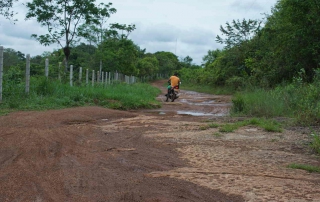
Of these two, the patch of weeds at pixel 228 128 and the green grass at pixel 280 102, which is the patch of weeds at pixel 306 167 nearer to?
the patch of weeds at pixel 228 128

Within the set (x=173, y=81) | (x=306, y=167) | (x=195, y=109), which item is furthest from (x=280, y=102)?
(x=173, y=81)

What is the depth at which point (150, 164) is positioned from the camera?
4551mm

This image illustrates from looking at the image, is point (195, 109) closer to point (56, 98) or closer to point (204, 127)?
point (56, 98)

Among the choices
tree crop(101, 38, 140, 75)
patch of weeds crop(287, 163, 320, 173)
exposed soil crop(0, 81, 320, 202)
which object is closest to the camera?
exposed soil crop(0, 81, 320, 202)

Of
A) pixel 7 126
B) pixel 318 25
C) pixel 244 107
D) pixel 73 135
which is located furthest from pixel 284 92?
pixel 7 126

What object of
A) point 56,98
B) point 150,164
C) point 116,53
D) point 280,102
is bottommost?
point 150,164

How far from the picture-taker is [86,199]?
318 centimetres

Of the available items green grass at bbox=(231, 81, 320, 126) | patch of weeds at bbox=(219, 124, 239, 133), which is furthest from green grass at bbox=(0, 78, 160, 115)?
patch of weeds at bbox=(219, 124, 239, 133)

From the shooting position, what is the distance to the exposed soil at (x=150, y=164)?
11.1 ft

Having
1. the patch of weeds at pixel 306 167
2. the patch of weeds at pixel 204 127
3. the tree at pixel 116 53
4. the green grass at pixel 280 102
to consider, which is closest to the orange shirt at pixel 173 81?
the green grass at pixel 280 102

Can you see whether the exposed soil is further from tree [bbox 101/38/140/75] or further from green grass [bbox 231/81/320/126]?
tree [bbox 101/38/140/75]

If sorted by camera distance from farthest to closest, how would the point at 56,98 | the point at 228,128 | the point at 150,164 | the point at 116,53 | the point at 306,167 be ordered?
1. the point at 116,53
2. the point at 56,98
3. the point at 228,128
4. the point at 150,164
5. the point at 306,167

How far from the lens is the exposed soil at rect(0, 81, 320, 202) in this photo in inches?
133

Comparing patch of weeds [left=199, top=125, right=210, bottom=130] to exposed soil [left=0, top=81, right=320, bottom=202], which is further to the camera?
patch of weeds [left=199, top=125, right=210, bottom=130]
